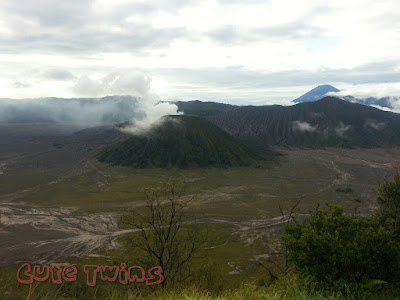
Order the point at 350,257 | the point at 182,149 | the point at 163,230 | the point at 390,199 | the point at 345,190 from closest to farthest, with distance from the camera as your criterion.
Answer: the point at 350,257
the point at 163,230
the point at 390,199
the point at 345,190
the point at 182,149

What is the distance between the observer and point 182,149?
5340 inches

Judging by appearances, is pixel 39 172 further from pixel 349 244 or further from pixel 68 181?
pixel 349 244

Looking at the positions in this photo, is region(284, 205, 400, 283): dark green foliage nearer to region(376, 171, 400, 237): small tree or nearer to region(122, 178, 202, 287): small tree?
region(122, 178, 202, 287): small tree

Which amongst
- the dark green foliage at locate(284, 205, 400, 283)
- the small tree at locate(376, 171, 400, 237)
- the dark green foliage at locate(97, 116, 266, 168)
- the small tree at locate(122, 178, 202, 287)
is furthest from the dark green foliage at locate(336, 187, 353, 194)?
the dark green foliage at locate(284, 205, 400, 283)

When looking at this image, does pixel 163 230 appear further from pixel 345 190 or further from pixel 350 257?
pixel 345 190

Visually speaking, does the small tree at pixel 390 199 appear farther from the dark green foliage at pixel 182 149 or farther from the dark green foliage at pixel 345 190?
the dark green foliage at pixel 182 149

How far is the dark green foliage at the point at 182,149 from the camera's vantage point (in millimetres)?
126812

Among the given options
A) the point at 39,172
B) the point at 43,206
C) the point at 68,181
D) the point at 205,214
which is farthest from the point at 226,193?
the point at 39,172

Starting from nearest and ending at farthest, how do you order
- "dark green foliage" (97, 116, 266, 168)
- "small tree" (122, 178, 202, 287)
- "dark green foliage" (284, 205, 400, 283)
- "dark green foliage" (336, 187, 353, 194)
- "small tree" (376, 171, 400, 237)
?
1. "dark green foliage" (284, 205, 400, 283)
2. "small tree" (122, 178, 202, 287)
3. "small tree" (376, 171, 400, 237)
4. "dark green foliage" (336, 187, 353, 194)
5. "dark green foliage" (97, 116, 266, 168)

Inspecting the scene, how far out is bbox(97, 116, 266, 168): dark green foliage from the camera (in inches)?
4993

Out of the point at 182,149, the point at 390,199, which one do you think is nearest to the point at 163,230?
the point at 390,199

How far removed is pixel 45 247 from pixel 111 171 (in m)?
69.5

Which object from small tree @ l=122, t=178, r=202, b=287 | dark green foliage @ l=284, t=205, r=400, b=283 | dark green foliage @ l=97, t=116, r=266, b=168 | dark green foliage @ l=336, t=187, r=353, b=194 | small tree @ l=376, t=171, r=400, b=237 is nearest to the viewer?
dark green foliage @ l=284, t=205, r=400, b=283

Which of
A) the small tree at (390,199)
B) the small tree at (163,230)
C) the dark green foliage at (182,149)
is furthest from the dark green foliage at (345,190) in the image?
the small tree at (163,230)
